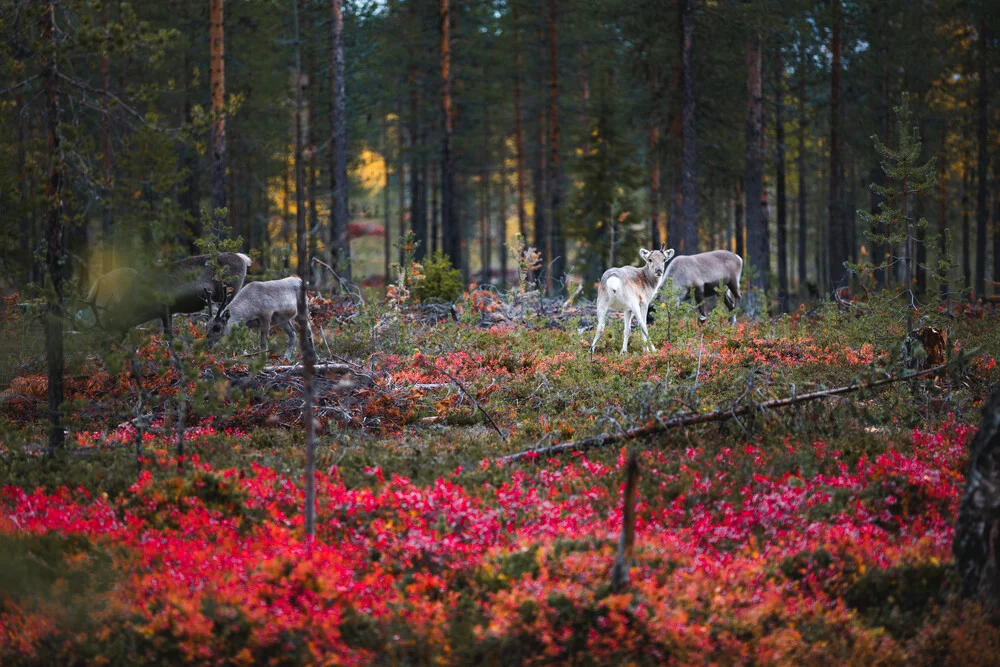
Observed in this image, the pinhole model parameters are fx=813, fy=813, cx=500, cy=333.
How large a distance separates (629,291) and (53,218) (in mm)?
9489

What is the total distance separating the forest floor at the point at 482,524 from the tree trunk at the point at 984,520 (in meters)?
0.18

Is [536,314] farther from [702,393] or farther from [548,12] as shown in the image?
[548,12]

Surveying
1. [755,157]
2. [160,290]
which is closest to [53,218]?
[160,290]

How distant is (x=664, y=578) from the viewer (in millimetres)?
6371

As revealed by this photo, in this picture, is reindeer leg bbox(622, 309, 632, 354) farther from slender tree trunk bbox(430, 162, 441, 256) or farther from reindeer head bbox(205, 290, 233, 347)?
slender tree trunk bbox(430, 162, 441, 256)

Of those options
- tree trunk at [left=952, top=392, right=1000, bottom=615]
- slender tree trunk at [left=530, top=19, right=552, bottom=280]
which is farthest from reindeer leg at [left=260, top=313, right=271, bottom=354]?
slender tree trunk at [left=530, top=19, right=552, bottom=280]

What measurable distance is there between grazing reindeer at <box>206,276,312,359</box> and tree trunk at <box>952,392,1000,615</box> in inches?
399

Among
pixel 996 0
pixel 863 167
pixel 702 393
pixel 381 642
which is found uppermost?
pixel 996 0

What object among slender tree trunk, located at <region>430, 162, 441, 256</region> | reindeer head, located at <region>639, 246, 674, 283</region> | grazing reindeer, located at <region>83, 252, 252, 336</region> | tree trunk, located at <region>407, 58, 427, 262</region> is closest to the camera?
grazing reindeer, located at <region>83, 252, 252, 336</region>

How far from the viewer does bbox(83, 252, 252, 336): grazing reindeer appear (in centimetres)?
877

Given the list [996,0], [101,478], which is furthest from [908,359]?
[996,0]

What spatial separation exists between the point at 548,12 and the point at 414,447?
2550 centimetres

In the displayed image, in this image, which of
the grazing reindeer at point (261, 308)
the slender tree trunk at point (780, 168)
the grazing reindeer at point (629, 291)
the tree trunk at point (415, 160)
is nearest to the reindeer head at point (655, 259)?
the grazing reindeer at point (629, 291)

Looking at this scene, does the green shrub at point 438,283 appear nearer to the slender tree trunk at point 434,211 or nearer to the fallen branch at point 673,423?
the fallen branch at point 673,423
